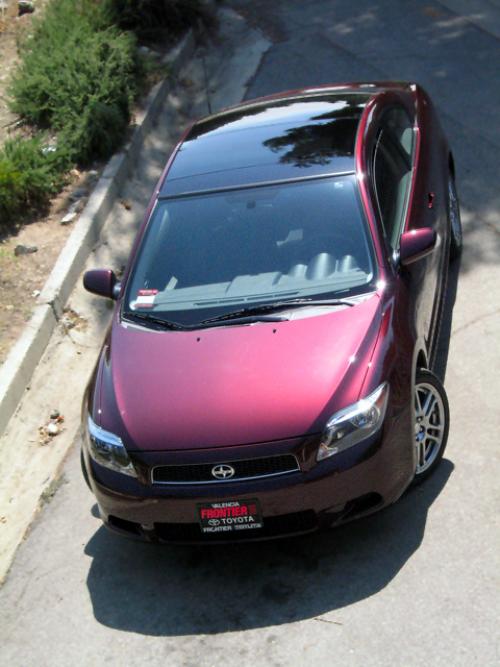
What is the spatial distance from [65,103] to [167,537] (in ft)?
Result: 20.7

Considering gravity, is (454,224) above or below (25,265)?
below

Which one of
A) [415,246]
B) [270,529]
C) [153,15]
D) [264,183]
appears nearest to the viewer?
[270,529]

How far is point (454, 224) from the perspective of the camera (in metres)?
7.88

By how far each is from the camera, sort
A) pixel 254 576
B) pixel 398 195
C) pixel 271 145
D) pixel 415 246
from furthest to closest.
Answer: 1. pixel 271 145
2. pixel 398 195
3. pixel 415 246
4. pixel 254 576

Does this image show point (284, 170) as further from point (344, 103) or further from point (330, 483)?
point (330, 483)

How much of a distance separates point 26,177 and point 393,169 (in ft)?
12.3

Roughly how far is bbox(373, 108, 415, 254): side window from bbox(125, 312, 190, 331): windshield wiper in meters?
1.29

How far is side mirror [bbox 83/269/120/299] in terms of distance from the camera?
6.36m

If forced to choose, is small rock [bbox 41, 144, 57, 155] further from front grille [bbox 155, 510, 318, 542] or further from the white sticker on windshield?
front grille [bbox 155, 510, 318, 542]

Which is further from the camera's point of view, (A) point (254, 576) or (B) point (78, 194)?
(B) point (78, 194)

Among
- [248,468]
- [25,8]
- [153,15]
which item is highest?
[248,468]

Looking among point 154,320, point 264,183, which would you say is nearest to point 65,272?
point 264,183

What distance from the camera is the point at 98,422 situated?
536cm

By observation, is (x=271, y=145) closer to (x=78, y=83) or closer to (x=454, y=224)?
(x=454, y=224)
